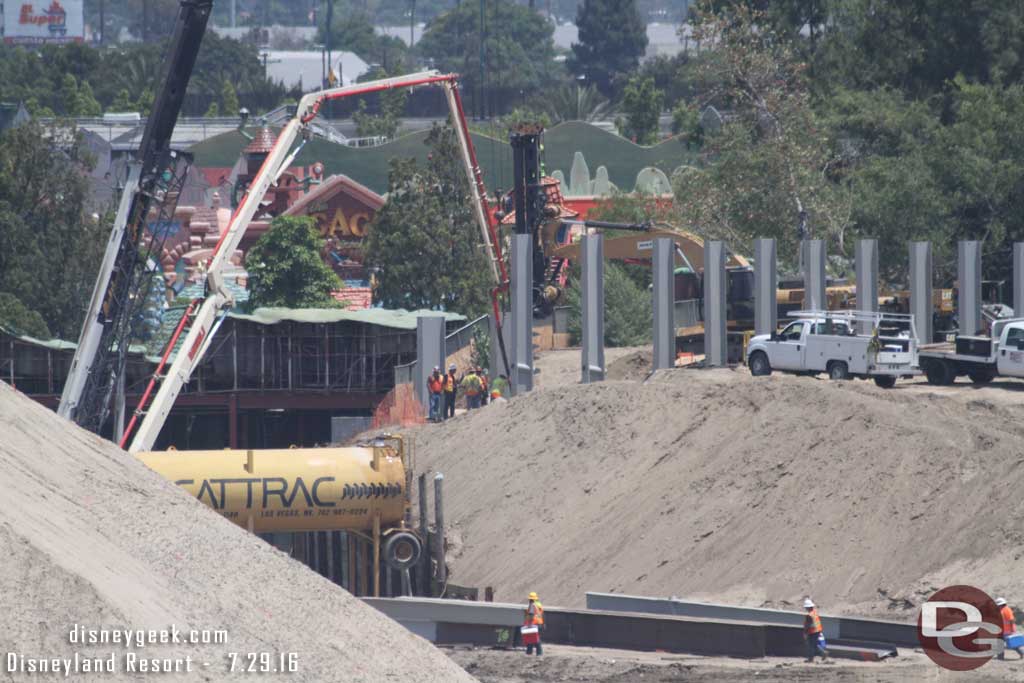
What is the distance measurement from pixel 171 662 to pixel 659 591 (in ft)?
51.1

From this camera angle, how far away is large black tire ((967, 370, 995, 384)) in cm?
4038

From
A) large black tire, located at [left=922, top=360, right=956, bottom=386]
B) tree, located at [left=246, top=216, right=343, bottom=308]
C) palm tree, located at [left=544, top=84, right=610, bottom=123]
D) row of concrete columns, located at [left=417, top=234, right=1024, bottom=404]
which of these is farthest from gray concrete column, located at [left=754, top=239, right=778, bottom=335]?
palm tree, located at [left=544, top=84, right=610, bottom=123]

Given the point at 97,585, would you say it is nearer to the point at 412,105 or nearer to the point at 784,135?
the point at 784,135

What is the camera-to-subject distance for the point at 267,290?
219 ft

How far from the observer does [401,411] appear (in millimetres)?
47812

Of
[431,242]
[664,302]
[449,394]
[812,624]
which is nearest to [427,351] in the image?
[449,394]

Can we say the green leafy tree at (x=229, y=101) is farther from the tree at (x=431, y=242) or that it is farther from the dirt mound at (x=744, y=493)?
the dirt mound at (x=744, y=493)

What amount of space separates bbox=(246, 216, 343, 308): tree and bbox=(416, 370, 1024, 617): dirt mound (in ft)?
83.6

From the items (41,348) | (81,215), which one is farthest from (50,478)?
(81,215)

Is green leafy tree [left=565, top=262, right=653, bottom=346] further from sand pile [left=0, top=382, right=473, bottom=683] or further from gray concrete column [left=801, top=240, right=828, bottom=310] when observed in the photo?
sand pile [left=0, top=382, right=473, bottom=683]

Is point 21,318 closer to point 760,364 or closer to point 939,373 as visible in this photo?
point 760,364

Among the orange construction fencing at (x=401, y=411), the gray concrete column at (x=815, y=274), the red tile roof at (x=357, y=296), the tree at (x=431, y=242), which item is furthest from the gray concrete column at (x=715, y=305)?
the red tile roof at (x=357, y=296)

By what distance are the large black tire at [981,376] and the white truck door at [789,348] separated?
3.78 meters

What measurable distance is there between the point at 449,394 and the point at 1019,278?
1443cm
